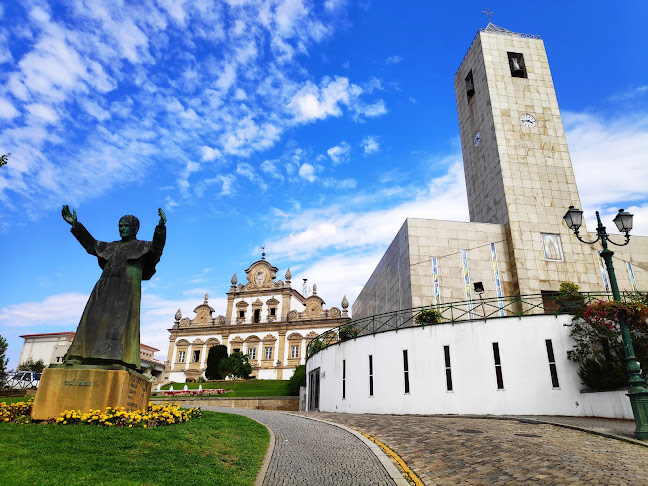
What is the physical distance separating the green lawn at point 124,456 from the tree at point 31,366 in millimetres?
59516

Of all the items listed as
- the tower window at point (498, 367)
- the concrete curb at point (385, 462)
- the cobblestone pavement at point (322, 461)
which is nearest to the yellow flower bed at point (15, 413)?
the cobblestone pavement at point (322, 461)

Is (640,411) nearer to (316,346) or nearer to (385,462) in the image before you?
(385,462)

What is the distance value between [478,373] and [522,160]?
1598 cm

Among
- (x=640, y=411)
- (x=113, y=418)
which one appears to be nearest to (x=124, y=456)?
(x=113, y=418)

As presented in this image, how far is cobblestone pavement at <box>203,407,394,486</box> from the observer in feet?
22.2

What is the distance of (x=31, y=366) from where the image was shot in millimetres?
59375

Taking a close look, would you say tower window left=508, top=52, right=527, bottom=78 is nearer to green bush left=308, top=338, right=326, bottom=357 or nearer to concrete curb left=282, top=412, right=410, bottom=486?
green bush left=308, top=338, right=326, bottom=357

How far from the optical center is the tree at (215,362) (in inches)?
1848

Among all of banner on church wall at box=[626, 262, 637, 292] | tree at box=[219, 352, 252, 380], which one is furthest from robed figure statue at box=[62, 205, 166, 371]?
tree at box=[219, 352, 252, 380]

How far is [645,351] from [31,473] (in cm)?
1611

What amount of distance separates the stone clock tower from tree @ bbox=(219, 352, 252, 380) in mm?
28410

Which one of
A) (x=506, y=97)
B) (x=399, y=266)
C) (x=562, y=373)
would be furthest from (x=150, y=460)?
(x=506, y=97)

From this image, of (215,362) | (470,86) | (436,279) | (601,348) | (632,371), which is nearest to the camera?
(632,371)

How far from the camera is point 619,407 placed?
42.1 ft
